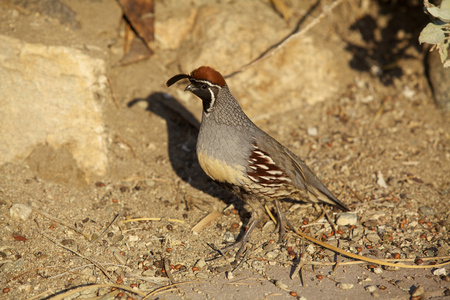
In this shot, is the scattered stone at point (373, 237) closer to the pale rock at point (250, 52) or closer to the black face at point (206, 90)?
the black face at point (206, 90)

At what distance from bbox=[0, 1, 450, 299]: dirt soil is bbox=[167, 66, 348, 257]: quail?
341mm

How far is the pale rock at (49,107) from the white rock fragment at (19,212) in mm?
532

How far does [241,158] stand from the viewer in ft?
12.0

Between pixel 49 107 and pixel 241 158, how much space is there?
6.65 feet

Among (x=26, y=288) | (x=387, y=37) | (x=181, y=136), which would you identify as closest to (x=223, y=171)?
(x=181, y=136)

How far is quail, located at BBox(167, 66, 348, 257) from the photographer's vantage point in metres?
3.66

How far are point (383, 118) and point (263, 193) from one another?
238cm

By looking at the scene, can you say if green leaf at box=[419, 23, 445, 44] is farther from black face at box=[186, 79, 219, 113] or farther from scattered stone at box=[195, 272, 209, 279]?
scattered stone at box=[195, 272, 209, 279]

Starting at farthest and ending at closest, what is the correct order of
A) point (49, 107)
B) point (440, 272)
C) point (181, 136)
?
point (181, 136) < point (49, 107) < point (440, 272)

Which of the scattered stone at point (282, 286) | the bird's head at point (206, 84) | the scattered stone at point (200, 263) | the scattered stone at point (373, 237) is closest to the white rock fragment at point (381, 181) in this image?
the scattered stone at point (373, 237)

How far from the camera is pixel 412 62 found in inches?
227

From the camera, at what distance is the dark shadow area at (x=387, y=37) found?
5.83 meters

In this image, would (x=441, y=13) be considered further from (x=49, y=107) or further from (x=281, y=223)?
(x=49, y=107)

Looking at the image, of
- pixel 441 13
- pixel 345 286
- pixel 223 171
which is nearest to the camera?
pixel 345 286
